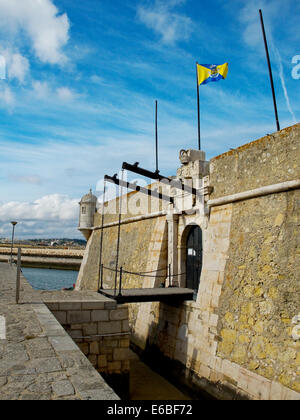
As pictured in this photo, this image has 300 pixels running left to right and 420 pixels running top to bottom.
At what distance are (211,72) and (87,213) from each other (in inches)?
509

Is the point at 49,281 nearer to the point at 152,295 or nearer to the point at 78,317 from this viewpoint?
the point at 152,295

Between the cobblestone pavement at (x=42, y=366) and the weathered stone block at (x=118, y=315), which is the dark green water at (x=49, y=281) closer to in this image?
the weathered stone block at (x=118, y=315)

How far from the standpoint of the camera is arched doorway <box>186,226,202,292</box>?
9953 mm

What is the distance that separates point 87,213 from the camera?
2131cm

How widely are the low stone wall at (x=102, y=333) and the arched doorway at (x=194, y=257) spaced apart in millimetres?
2713

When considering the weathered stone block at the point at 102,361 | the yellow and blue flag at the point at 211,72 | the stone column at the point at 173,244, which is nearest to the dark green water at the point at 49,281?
the stone column at the point at 173,244

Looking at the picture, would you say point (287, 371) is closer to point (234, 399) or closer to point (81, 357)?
point (234, 399)

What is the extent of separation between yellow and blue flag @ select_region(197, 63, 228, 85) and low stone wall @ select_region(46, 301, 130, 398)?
23.4ft

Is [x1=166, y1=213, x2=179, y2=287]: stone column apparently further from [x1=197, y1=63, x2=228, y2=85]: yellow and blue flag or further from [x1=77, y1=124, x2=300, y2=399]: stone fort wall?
[x1=197, y1=63, x2=228, y2=85]: yellow and blue flag

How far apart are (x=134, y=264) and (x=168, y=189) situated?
3595mm

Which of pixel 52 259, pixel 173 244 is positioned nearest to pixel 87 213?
pixel 173 244

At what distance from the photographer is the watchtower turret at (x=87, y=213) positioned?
21203 mm

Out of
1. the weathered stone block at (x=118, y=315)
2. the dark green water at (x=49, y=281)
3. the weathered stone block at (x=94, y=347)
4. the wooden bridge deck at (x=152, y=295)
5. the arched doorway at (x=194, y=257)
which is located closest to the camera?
the weathered stone block at (x=94, y=347)

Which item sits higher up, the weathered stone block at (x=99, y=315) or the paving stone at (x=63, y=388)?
the paving stone at (x=63, y=388)
